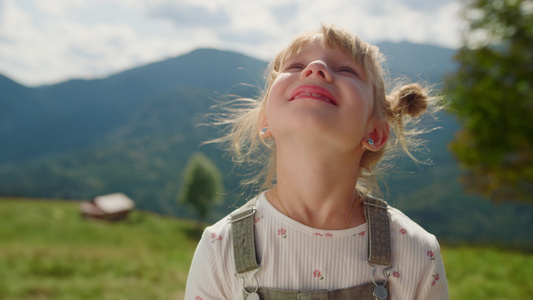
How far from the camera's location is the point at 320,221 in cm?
183

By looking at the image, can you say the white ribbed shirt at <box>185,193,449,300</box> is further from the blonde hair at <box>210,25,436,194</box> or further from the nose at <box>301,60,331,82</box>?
the nose at <box>301,60,331,82</box>

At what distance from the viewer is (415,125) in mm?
2482

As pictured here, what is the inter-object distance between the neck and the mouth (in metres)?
0.24

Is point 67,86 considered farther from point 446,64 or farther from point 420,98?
point 420,98

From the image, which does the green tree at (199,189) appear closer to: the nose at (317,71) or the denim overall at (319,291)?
the denim overall at (319,291)

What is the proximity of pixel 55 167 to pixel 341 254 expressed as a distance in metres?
69.6

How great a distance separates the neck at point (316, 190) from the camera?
5.97ft

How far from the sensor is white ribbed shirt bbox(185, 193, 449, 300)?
5.63 ft

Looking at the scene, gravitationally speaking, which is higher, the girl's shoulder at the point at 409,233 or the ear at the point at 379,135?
the ear at the point at 379,135

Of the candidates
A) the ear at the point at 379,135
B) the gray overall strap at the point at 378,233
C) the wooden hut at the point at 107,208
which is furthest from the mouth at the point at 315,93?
the wooden hut at the point at 107,208

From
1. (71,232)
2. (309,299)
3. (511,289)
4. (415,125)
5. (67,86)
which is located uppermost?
(67,86)

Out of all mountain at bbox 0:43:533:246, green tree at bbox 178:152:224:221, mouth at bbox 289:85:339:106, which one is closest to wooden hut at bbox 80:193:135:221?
green tree at bbox 178:152:224:221

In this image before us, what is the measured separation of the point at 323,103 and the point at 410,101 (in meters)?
0.68

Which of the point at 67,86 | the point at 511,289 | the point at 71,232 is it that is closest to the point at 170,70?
the point at 67,86
